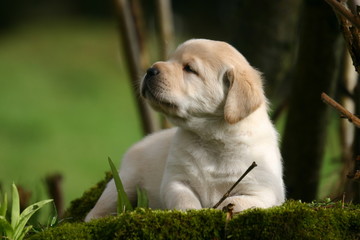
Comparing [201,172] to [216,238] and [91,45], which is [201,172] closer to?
[216,238]

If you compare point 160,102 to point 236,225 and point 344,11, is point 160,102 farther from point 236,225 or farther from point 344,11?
point 344,11

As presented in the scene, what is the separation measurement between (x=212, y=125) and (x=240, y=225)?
1.23 meters

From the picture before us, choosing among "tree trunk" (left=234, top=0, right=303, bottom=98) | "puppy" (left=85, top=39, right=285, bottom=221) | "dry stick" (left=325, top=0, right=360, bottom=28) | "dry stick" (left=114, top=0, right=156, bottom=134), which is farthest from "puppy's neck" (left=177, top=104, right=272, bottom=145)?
"dry stick" (left=114, top=0, right=156, bottom=134)

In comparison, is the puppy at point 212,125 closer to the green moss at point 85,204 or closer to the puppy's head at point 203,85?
the puppy's head at point 203,85

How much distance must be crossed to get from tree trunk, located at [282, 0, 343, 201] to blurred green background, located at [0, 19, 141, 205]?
18.6 ft

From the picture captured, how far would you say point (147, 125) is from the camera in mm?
7016

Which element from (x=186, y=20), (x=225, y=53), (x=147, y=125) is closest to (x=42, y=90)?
(x=186, y=20)

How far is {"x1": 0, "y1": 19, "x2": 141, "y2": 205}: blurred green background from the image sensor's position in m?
12.8

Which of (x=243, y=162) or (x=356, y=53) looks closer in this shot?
(x=356, y=53)

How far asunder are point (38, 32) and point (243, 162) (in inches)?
598

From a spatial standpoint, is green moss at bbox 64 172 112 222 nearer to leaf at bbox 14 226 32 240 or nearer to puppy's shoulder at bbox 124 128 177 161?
puppy's shoulder at bbox 124 128 177 161

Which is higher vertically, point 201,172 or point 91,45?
point 201,172

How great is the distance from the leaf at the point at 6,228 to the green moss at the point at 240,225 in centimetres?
36

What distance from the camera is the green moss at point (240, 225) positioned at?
3117 millimetres
